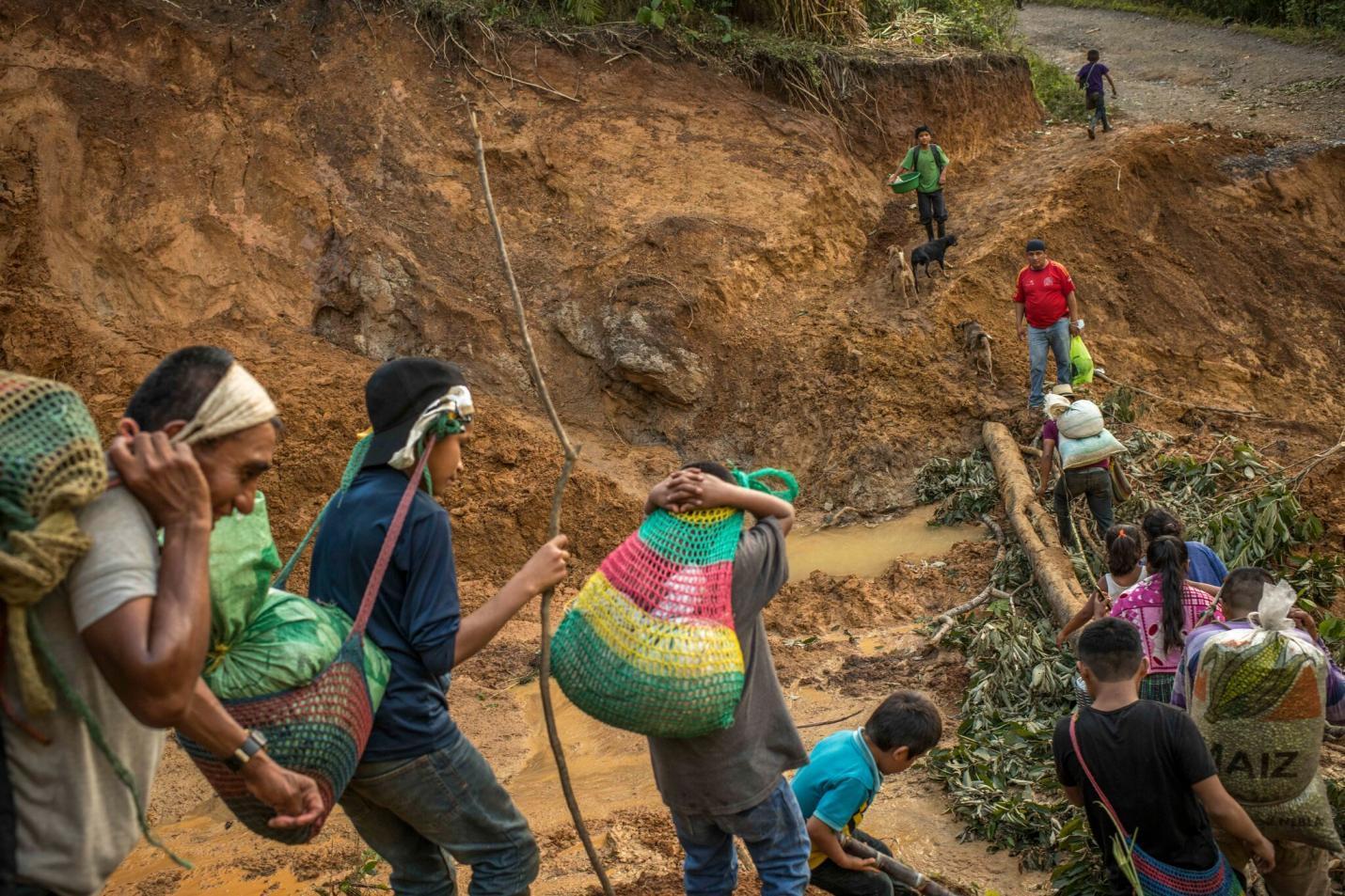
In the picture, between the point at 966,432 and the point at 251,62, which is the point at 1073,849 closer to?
the point at 966,432

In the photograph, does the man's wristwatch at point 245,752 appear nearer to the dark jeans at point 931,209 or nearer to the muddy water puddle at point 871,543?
the muddy water puddle at point 871,543

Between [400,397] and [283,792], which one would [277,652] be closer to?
[283,792]

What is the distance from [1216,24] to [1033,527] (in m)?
17.2

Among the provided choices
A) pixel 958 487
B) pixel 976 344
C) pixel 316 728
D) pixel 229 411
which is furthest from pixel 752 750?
pixel 976 344

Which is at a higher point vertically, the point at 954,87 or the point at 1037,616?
the point at 954,87

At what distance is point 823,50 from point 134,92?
7.56 meters

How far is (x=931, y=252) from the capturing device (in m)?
12.4

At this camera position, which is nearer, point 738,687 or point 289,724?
point 289,724

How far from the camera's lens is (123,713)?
238 cm

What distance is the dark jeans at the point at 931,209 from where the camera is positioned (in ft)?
42.3

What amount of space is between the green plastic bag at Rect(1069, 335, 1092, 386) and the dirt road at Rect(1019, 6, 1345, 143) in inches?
228

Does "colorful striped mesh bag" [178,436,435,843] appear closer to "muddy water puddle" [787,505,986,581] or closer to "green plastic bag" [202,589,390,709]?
"green plastic bag" [202,589,390,709]

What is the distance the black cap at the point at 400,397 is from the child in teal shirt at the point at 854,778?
165cm

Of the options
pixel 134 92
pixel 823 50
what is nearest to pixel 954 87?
pixel 823 50
